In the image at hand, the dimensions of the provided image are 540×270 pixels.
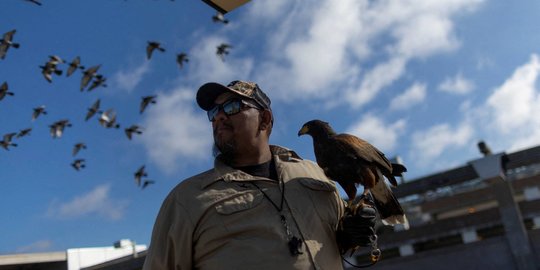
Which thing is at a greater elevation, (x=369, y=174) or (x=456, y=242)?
(x=369, y=174)

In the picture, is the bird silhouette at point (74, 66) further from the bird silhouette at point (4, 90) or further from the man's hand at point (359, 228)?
the man's hand at point (359, 228)

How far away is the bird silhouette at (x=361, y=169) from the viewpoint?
2795mm

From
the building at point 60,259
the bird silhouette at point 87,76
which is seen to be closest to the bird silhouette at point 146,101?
the bird silhouette at point 87,76

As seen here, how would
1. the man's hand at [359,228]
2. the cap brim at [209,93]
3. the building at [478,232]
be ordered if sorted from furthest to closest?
1. the building at [478,232]
2. the cap brim at [209,93]
3. the man's hand at [359,228]

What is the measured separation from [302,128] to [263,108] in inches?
24.7

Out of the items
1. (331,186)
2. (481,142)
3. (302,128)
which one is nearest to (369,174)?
(331,186)

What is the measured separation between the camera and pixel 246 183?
93.5 inches

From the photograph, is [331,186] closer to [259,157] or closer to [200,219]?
[259,157]

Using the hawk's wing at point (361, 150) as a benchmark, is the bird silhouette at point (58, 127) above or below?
above

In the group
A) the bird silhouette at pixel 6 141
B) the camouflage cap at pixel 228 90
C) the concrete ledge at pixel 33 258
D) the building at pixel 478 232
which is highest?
the bird silhouette at pixel 6 141

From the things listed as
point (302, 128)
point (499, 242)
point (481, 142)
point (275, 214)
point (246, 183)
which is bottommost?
point (499, 242)

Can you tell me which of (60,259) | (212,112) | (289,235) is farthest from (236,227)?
(60,259)

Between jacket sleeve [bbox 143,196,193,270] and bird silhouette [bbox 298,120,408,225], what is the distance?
962 millimetres

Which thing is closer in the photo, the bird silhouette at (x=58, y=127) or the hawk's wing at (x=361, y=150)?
the hawk's wing at (x=361, y=150)
